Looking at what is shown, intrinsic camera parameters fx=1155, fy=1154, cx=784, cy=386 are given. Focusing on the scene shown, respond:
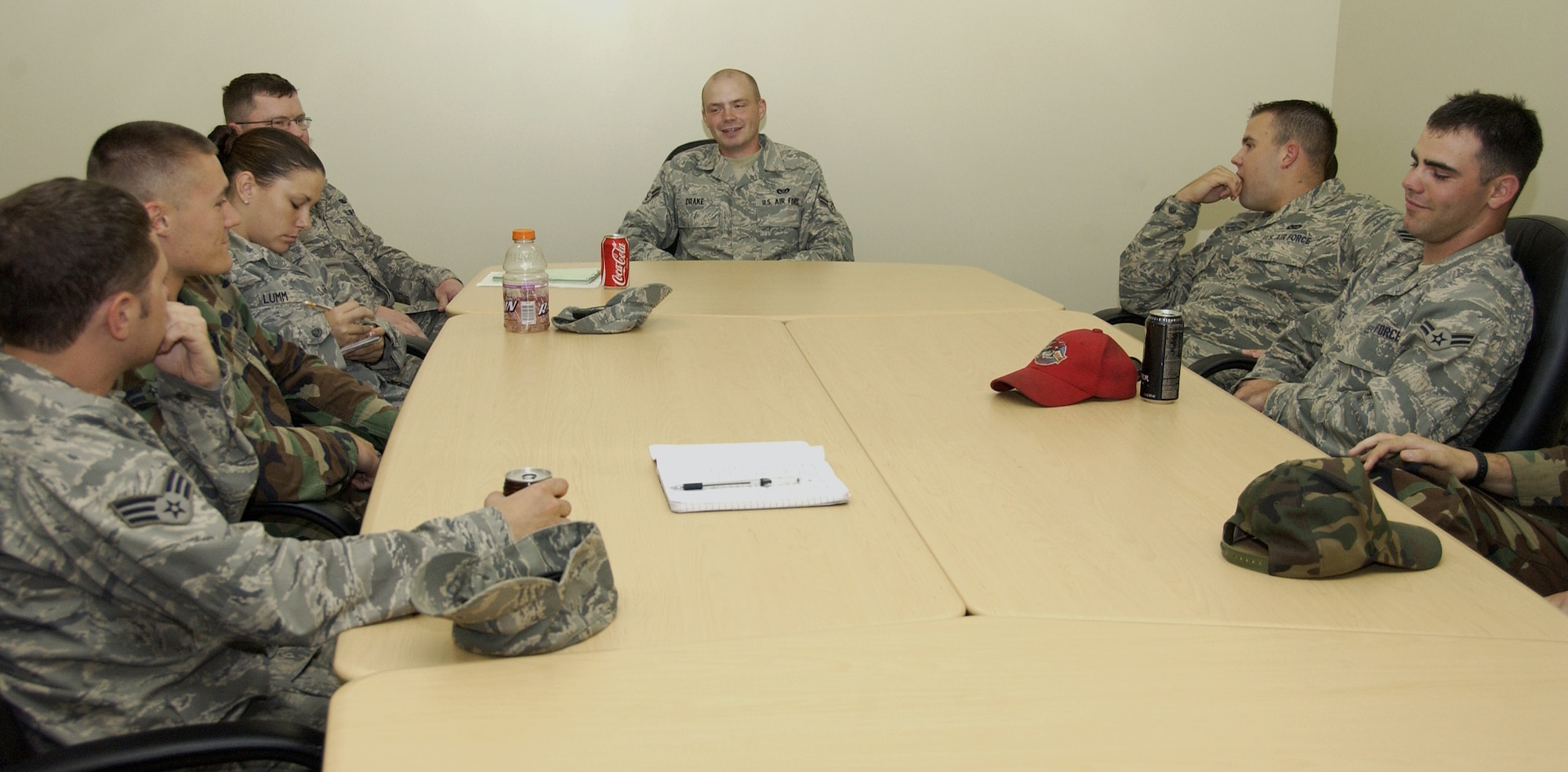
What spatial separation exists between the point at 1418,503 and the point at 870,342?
1.18m

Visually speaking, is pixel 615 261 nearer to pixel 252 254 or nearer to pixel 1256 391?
pixel 252 254

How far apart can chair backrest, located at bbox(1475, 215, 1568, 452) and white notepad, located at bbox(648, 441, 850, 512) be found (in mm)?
1388

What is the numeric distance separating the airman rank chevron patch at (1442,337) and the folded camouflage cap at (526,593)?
1817 mm

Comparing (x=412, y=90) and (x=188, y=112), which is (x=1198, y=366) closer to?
(x=412, y=90)

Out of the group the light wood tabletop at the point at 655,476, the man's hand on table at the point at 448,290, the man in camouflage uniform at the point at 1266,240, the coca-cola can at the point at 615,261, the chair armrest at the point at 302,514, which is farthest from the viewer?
the man's hand on table at the point at 448,290

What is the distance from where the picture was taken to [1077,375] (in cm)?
219

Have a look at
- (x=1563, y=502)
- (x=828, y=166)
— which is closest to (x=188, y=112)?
(x=828, y=166)

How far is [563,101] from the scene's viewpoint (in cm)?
472

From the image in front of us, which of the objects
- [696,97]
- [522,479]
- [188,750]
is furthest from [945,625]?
[696,97]

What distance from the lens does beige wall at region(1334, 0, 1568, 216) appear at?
3.58 meters

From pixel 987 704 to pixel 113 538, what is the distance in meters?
0.91

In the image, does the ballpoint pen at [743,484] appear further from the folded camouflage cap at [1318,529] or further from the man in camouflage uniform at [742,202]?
the man in camouflage uniform at [742,202]

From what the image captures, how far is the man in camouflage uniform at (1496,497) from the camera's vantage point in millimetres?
1938

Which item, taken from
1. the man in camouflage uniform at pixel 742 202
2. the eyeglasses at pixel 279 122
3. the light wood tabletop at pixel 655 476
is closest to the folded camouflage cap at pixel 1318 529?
the light wood tabletop at pixel 655 476
